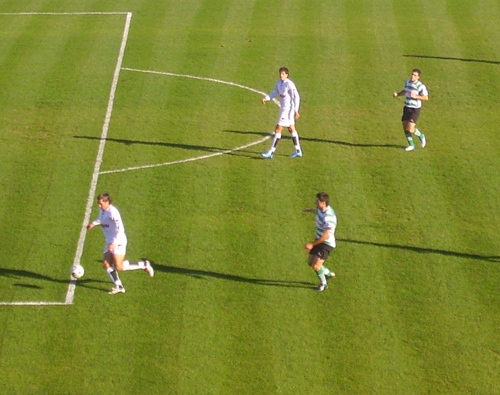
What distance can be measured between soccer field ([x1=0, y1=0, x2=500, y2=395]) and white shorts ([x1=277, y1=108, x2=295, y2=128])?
3.28 feet

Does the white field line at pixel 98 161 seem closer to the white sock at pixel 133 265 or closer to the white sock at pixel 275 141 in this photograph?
the white sock at pixel 133 265

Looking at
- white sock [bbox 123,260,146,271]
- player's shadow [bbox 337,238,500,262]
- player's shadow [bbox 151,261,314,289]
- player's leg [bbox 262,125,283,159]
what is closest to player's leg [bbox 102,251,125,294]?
white sock [bbox 123,260,146,271]

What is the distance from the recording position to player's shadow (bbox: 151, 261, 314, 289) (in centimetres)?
1683

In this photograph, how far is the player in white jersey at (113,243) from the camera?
15789mm

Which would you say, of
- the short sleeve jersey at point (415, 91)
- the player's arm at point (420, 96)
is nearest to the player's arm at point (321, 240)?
the player's arm at point (420, 96)

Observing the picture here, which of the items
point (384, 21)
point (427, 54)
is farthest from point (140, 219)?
point (384, 21)

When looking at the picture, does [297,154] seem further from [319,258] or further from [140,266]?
[140,266]

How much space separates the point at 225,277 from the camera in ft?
56.0

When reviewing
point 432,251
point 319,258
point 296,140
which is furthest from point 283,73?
point 319,258

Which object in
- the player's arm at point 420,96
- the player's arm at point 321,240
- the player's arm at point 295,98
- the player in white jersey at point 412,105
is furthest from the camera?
the player in white jersey at point 412,105

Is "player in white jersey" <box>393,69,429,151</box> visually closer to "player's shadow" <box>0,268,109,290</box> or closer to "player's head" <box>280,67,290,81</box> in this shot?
"player's head" <box>280,67,290,81</box>

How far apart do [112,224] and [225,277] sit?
2.74m

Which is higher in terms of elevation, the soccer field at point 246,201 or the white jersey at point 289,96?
the white jersey at point 289,96

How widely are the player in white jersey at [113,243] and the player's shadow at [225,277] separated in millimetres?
612
